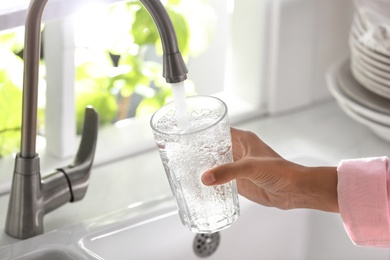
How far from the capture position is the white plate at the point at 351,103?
1.66 meters

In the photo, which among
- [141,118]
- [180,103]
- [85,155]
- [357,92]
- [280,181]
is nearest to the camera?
[180,103]

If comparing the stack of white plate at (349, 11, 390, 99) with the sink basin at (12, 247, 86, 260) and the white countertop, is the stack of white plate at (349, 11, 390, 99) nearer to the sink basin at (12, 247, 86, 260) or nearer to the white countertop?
the white countertop

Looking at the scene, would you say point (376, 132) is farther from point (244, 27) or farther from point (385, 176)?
point (385, 176)

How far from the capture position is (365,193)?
1.34 metres

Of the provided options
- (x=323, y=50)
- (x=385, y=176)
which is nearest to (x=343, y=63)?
(x=323, y=50)

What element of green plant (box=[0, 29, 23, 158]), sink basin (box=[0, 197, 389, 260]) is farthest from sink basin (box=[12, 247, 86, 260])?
green plant (box=[0, 29, 23, 158])

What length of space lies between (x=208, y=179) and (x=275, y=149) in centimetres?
55

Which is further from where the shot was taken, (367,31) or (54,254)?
(367,31)

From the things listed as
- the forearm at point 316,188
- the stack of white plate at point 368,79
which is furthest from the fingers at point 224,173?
the stack of white plate at point 368,79

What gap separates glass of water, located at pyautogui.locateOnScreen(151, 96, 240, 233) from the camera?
1224 millimetres

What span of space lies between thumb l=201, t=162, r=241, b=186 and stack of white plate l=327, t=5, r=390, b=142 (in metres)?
0.50

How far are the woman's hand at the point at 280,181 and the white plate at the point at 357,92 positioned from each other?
35cm

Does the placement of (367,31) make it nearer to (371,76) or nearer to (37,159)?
(371,76)

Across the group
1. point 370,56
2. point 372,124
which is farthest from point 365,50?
point 372,124
